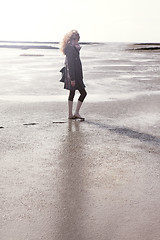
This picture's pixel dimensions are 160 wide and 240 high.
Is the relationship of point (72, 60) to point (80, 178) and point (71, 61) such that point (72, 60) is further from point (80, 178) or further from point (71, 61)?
point (80, 178)

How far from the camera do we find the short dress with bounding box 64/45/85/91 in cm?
809

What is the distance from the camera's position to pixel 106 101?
11609mm

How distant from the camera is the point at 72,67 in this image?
8.16m

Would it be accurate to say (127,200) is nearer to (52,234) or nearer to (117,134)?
(52,234)

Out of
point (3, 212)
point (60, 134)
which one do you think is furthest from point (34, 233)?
point (60, 134)

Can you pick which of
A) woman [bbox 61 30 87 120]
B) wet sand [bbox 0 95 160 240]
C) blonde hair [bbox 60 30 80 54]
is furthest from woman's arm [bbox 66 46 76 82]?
wet sand [bbox 0 95 160 240]

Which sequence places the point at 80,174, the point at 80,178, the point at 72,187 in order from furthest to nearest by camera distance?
the point at 80,174 < the point at 80,178 < the point at 72,187

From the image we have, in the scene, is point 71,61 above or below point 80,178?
above

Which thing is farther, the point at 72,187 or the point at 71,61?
the point at 71,61

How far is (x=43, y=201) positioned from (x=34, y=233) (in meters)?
0.73

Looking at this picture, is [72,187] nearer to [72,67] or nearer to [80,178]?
[80,178]
